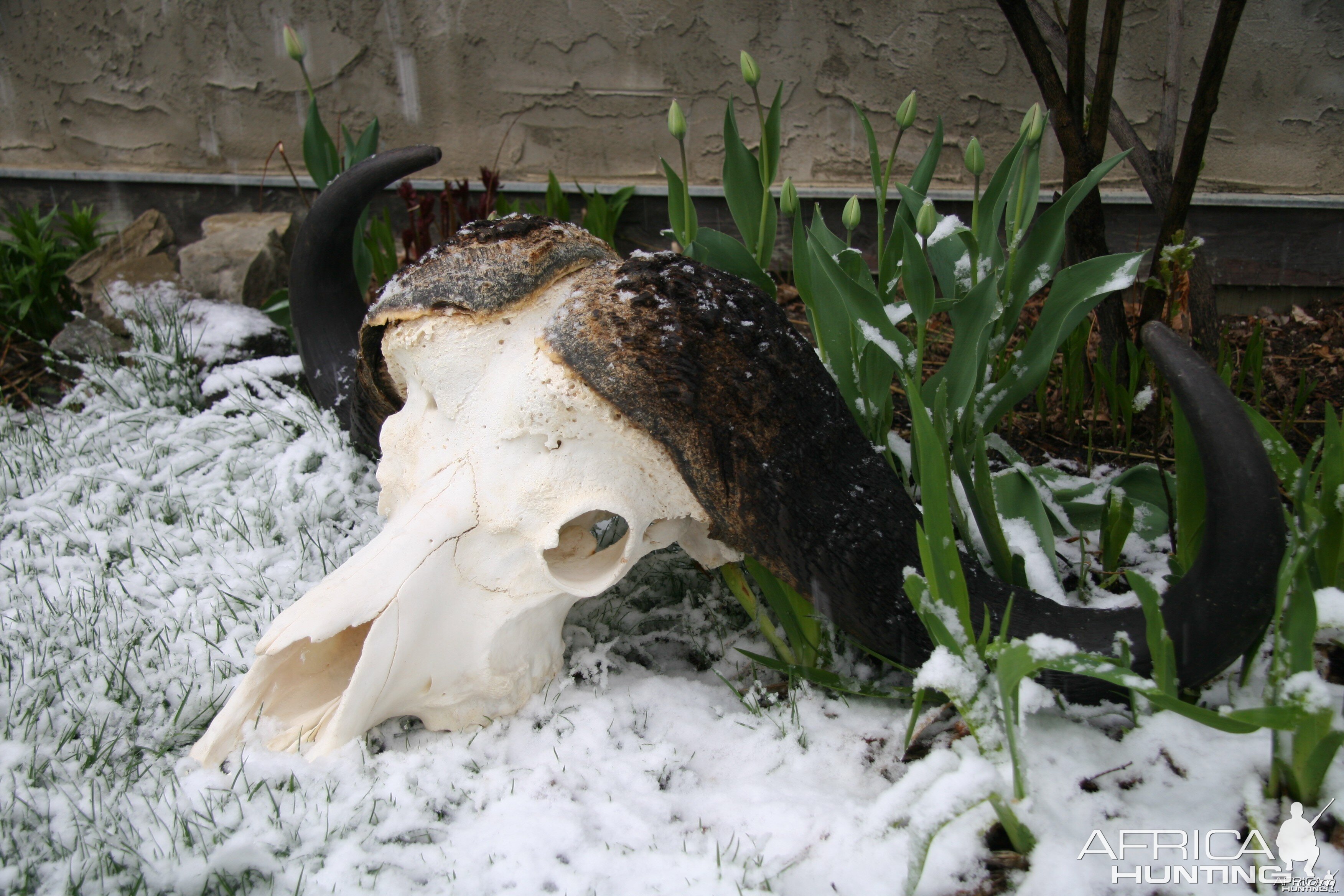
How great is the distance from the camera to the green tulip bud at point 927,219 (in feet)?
4.69

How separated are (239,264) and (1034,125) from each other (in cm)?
272

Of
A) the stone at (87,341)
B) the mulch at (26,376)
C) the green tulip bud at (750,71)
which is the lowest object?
the mulch at (26,376)

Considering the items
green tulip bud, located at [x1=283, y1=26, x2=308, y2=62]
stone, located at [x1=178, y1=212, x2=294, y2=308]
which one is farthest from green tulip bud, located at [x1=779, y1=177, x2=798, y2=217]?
stone, located at [x1=178, y1=212, x2=294, y2=308]

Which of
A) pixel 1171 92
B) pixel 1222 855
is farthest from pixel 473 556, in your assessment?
pixel 1171 92

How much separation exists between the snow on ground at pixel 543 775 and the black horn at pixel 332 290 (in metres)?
0.40

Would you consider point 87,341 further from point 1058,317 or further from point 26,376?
point 1058,317

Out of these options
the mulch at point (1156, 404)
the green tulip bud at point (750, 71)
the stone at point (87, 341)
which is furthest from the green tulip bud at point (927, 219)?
the stone at point (87, 341)

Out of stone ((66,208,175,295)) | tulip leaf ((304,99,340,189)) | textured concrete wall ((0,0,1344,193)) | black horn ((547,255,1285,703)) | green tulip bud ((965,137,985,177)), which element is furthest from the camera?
stone ((66,208,175,295))

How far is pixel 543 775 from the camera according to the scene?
125 centimetres

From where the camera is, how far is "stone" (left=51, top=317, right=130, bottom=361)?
9.50ft

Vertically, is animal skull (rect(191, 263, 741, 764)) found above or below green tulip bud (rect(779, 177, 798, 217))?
below

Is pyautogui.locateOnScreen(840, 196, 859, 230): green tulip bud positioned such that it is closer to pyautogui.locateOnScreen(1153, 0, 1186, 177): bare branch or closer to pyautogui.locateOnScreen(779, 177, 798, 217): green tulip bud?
pyautogui.locateOnScreen(779, 177, 798, 217): green tulip bud

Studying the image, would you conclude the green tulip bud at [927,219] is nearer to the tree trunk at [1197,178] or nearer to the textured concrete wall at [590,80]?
the tree trunk at [1197,178]

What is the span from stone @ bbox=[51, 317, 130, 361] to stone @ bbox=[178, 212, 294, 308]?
0.31 m
